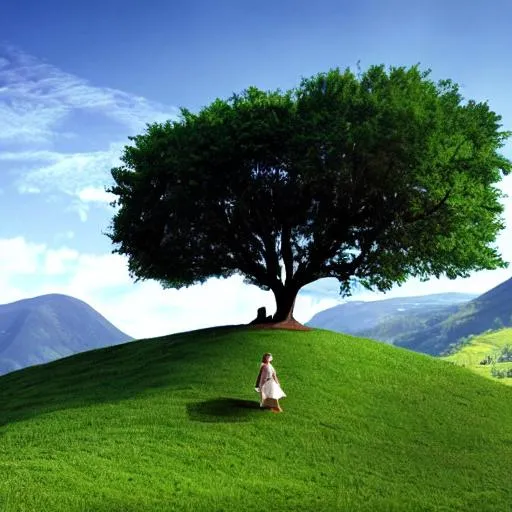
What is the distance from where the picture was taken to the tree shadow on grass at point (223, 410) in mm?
32469

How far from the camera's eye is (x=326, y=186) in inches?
2014

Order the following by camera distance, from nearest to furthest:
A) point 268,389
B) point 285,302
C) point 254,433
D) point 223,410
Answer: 1. point 254,433
2. point 223,410
3. point 268,389
4. point 285,302

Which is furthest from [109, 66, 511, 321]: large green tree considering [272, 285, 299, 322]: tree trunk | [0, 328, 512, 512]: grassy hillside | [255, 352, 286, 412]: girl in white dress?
[255, 352, 286, 412]: girl in white dress

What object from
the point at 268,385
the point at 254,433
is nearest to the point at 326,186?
the point at 268,385

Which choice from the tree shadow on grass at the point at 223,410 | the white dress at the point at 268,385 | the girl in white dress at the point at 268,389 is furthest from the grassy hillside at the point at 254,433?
the white dress at the point at 268,385

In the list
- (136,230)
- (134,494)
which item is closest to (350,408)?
(134,494)

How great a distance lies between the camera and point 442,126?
50500 mm

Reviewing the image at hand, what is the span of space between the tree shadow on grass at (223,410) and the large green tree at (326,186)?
66.0 feet

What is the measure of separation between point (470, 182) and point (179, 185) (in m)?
22.2

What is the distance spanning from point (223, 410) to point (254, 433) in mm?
3674

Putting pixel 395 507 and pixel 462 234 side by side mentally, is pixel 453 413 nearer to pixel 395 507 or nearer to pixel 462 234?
pixel 395 507

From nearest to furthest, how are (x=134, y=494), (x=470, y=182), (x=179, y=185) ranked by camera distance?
(x=134, y=494)
(x=470, y=182)
(x=179, y=185)

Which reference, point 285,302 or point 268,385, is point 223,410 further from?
point 285,302

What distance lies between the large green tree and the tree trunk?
11 cm
